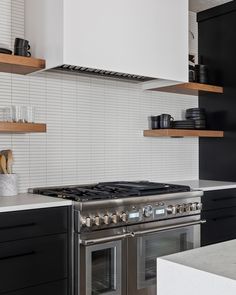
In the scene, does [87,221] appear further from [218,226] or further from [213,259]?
[218,226]

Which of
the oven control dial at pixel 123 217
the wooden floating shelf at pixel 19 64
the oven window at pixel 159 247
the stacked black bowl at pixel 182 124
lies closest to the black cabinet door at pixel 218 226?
the oven window at pixel 159 247

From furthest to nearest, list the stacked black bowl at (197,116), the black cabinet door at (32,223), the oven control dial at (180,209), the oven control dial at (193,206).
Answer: the stacked black bowl at (197,116)
the oven control dial at (193,206)
the oven control dial at (180,209)
the black cabinet door at (32,223)

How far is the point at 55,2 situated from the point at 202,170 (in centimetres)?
225

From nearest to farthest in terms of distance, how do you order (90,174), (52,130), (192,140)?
1. (52,130)
2. (90,174)
3. (192,140)

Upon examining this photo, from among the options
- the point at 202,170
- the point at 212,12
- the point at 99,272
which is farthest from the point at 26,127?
the point at 212,12

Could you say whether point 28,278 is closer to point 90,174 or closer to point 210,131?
point 90,174

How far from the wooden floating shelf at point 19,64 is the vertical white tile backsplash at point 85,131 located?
5.0 inches

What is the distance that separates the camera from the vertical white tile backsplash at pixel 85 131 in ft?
8.86

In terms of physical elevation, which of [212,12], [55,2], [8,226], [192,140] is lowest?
[8,226]

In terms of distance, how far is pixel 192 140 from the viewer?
386cm

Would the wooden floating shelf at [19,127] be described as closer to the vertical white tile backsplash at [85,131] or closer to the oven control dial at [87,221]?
the vertical white tile backsplash at [85,131]

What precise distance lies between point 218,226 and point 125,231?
111 cm

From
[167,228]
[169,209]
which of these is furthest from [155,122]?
[167,228]

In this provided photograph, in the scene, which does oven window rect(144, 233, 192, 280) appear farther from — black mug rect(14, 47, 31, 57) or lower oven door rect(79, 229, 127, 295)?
black mug rect(14, 47, 31, 57)
